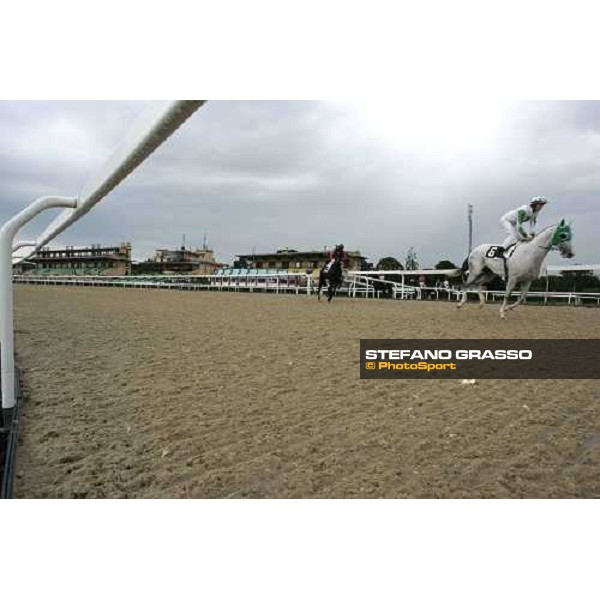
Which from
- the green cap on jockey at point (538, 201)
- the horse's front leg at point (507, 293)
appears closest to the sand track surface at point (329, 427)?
the horse's front leg at point (507, 293)

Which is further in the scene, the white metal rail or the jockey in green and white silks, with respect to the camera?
the jockey in green and white silks

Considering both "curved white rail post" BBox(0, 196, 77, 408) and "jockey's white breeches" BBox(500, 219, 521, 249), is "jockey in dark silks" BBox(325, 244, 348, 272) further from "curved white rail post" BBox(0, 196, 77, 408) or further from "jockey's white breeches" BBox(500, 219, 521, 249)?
"curved white rail post" BBox(0, 196, 77, 408)

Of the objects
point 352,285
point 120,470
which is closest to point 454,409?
point 352,285

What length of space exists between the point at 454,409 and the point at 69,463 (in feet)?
3.52

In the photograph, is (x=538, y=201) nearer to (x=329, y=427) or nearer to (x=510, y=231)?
(x=510, y=231)

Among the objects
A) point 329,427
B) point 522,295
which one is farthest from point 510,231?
point 329,427

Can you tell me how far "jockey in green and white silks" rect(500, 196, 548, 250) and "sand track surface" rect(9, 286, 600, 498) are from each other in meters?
0.23

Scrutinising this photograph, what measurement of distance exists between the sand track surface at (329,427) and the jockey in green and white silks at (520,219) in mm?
235

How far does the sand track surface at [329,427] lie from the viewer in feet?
3.49

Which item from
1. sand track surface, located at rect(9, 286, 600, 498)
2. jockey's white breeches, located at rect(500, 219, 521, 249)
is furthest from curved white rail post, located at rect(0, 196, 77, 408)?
jockey's white breeches, located at rect(500, 219, 521, 249)

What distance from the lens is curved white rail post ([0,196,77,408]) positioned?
120 centimetres

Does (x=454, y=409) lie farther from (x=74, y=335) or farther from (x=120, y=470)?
(x=74, y=335)

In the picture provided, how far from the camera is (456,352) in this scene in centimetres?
124

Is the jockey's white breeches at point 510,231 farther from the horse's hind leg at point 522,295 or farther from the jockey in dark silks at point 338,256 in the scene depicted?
the jockey in dark silks at point 338,256
